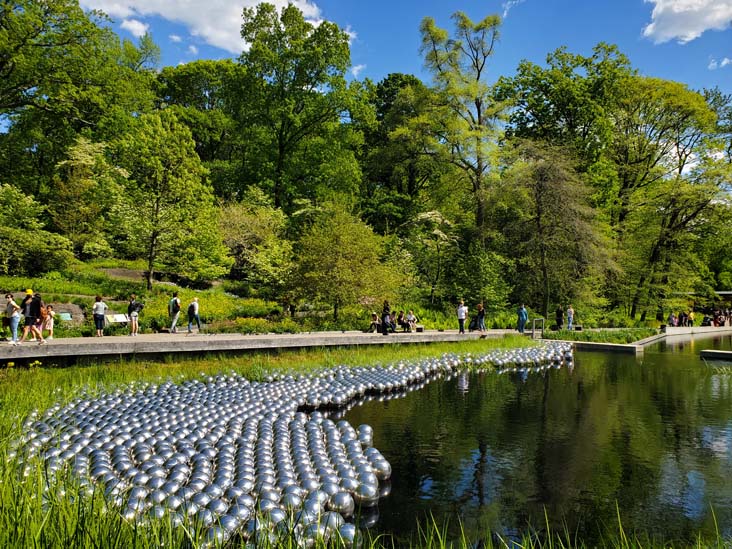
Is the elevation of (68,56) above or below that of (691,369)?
above

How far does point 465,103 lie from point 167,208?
739 inches

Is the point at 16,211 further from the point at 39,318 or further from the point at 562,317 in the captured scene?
the point at 562,317

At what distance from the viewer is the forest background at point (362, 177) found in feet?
81.7

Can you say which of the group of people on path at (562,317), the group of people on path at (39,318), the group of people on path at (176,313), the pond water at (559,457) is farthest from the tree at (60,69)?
the group of people on path at (562,317)

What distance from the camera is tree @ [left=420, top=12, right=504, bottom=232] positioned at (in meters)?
31.7

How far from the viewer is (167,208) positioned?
24953mm

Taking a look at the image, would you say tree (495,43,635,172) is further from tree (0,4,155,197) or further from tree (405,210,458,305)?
tree (0,4,155,197)

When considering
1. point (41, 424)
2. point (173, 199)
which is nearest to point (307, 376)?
point (41, 424)

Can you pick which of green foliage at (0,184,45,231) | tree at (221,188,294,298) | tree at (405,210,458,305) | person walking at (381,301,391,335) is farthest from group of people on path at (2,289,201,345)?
tree at (405,210,458,305)

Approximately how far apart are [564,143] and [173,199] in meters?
25.3

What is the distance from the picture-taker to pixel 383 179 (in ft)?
145

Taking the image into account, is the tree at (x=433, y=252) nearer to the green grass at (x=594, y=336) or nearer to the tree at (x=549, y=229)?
the tree at (x=549, y=229)

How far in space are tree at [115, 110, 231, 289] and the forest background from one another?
0.10m

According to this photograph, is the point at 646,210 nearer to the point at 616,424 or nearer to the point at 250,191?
the point at 250,191
